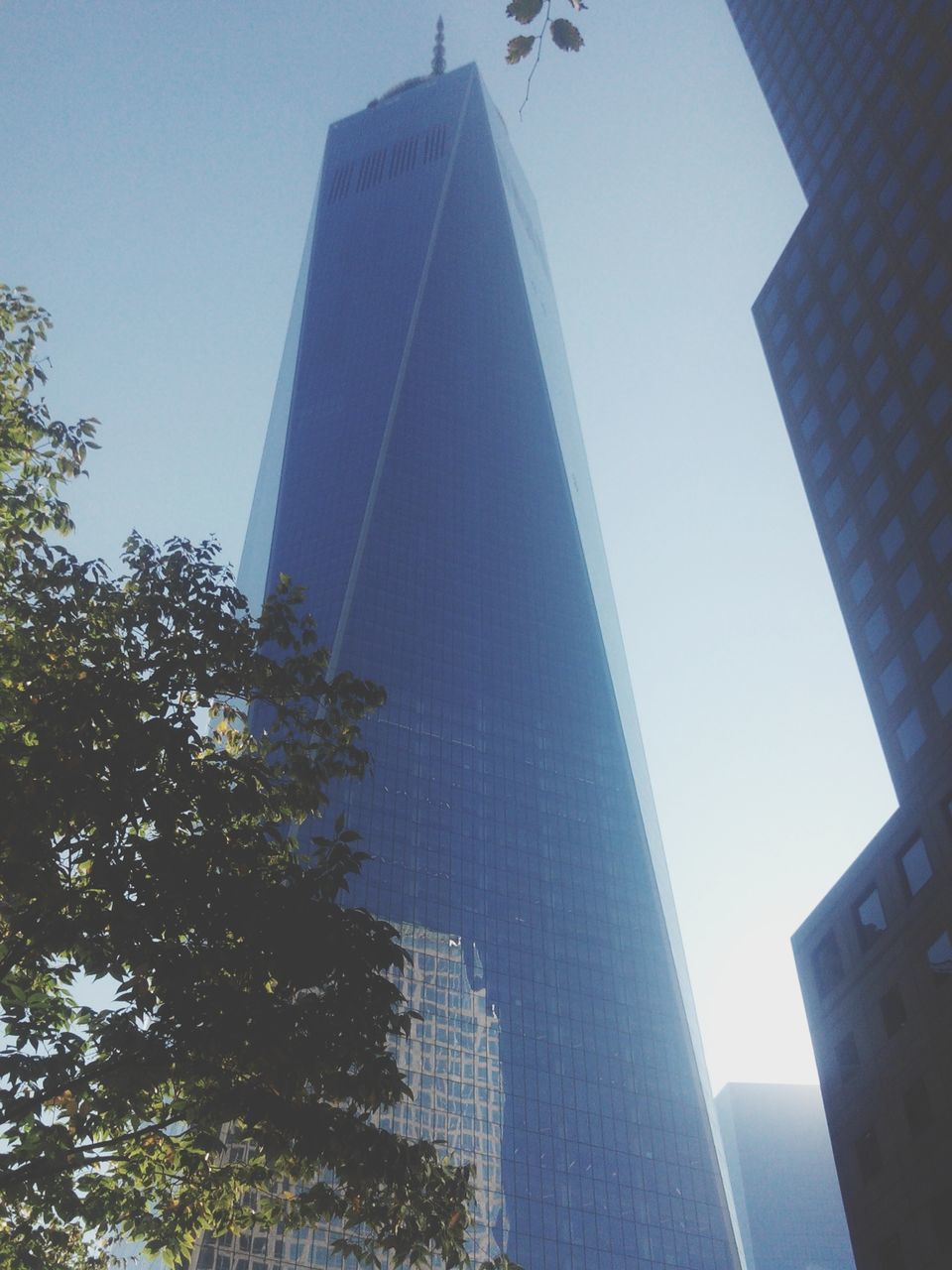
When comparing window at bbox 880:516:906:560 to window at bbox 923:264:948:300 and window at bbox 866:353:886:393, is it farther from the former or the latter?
window at bbox 923:264:948:300

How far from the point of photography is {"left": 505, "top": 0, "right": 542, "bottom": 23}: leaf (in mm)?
11367

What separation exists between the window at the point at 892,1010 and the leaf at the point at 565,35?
33.3 metres

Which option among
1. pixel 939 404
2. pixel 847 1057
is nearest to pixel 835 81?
pixel 939 404

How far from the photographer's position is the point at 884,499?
48844 millimetres

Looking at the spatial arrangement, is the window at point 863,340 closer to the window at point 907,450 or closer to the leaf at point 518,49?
the window at point 907,450

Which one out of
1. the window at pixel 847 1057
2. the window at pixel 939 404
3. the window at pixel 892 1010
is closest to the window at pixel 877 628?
the window at pixel 939 404

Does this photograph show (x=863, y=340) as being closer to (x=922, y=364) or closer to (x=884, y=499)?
(x=922, y=364)

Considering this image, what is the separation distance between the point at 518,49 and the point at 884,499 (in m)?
40.8

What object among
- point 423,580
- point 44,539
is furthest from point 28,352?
point 423,580

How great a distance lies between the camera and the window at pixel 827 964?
41959 mm

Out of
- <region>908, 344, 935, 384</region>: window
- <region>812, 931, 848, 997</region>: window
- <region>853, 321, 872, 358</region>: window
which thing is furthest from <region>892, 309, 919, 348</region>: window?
<region>812, 931, 848, 997</region>: window

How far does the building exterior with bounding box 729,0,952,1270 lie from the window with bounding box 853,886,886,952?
10cm

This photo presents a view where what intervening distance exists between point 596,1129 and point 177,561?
4699 inches

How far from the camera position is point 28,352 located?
845 inches
